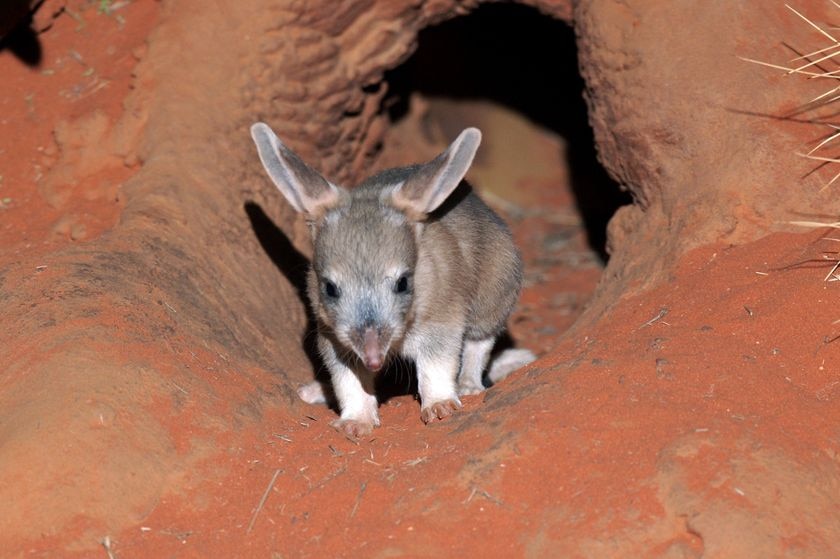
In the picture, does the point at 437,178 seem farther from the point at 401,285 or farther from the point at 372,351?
the point at 372,351

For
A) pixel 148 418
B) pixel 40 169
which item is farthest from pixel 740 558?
pixel 40 169

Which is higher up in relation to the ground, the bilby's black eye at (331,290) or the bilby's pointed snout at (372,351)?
the bilby's black eye at (331,290)

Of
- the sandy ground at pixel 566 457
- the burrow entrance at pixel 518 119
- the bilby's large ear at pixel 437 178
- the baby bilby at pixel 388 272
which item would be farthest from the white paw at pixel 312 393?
the burrow entrance at pixel 518 119

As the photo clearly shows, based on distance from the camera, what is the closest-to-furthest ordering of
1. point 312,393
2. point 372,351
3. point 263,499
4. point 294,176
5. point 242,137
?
1. point 263,499
2. point 372,351
3. point 294,176
4. point 312,393
5. point 242,137

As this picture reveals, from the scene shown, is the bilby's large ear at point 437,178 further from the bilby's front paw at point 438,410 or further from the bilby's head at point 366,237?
the bilby's front paw at point 438,410

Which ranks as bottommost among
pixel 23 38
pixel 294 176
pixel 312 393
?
pixel 312 393

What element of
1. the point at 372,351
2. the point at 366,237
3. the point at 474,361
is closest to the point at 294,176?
the point at 366,237
